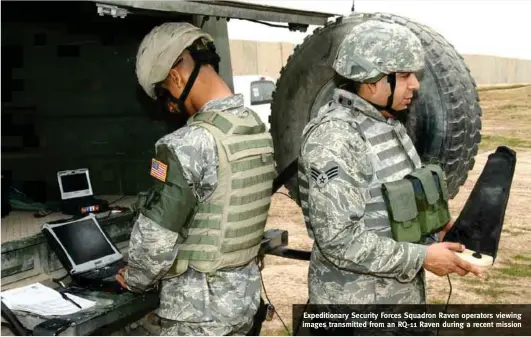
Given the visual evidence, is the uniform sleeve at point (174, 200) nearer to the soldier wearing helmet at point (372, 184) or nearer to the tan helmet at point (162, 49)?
the tan helmet at point (162, 49)

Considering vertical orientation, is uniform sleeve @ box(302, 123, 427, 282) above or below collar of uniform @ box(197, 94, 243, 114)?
below

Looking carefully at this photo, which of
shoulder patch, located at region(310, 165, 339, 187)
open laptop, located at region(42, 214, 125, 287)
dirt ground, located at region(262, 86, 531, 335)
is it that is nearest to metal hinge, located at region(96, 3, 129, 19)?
shoulder patch, located at region(310, 165, 339, 187)

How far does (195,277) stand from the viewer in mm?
2625

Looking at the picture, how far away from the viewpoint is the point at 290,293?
5625 mm

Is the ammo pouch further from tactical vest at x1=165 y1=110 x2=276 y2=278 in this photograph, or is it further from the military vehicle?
the military vehicle

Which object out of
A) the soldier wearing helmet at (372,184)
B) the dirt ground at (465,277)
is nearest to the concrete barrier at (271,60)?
the dirt ground at (465,277)

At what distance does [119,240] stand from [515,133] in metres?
16.2

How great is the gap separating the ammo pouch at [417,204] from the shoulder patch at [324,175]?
24cm

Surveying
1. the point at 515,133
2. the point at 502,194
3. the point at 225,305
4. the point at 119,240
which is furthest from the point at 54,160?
the point at 515,133

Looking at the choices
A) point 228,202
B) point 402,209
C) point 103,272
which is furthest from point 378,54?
point 103,272

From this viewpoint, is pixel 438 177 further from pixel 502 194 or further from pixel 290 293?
pixel 290 293

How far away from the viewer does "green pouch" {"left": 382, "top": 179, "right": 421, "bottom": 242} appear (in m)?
2.53

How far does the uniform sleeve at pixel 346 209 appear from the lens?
2.42 m

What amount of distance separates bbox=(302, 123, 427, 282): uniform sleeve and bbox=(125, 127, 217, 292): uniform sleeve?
39 cm
